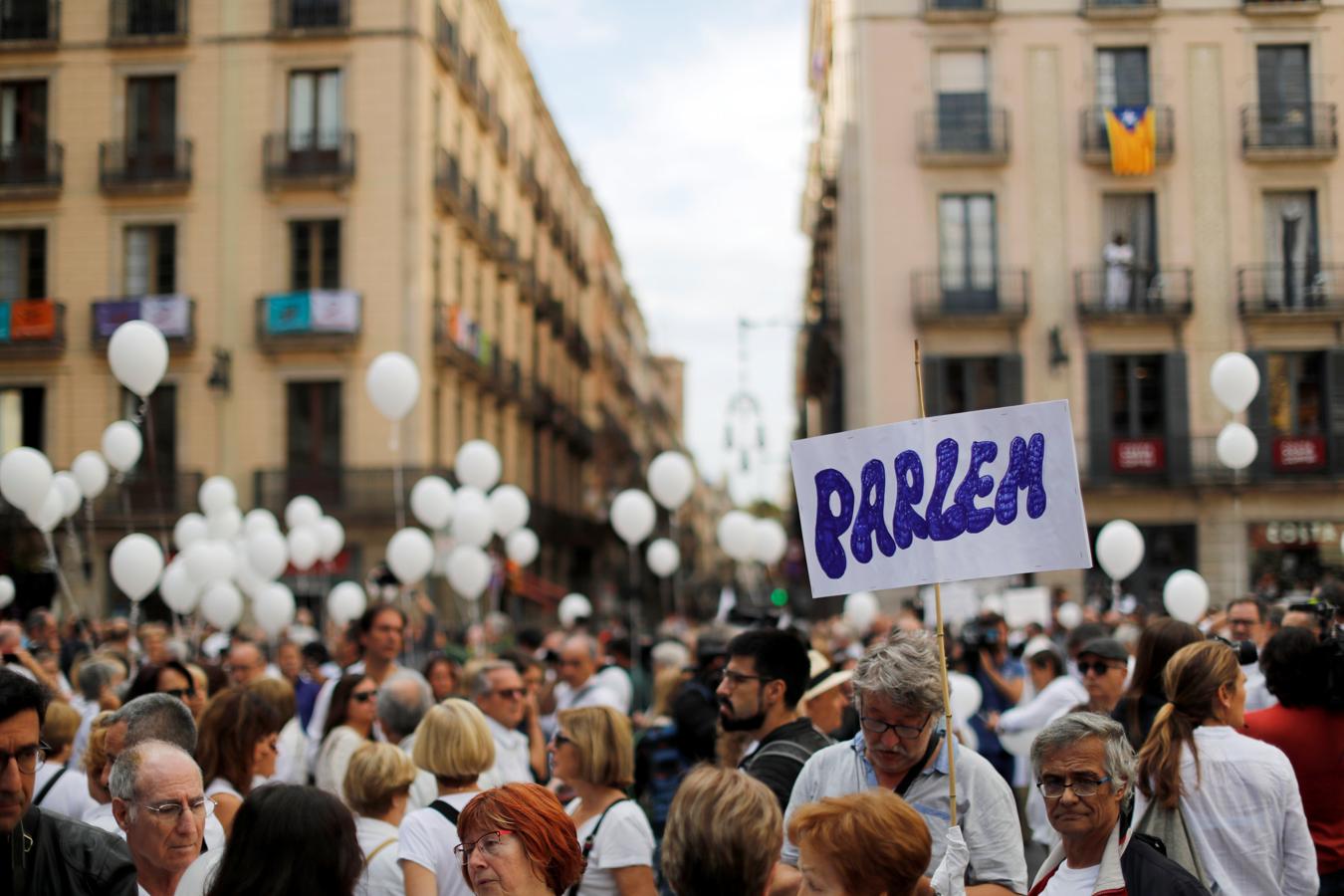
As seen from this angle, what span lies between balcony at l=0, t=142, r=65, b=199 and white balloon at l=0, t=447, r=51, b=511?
18407 mm

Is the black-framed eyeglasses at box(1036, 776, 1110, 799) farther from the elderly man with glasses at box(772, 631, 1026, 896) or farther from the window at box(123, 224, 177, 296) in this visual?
the window at box(123, 224, 177, 296)

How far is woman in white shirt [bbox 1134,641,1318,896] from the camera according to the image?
4.23 m

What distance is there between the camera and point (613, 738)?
4.87m

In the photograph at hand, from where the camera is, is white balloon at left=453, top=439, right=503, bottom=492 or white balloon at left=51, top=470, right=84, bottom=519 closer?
white balloon at left=51, top=470, right=84, bottom=519

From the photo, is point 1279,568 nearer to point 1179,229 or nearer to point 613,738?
point 1179,229

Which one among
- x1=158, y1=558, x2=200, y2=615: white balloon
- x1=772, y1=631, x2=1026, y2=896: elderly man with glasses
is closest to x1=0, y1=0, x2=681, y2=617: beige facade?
x1=158, y1=558, x2=200, y2=615: white balloon

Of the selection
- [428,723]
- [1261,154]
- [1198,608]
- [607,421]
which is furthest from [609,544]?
[428,723]

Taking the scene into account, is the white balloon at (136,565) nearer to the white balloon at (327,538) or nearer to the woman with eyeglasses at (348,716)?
the white balloon at (327,538)

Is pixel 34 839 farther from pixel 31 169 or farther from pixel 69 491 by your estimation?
pixel 31 169

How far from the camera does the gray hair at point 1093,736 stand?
3732mm

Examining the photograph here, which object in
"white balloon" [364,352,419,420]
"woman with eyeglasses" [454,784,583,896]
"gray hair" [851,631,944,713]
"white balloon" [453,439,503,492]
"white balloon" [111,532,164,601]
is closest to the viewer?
"woman with eyeglasses" [454,784,583,896]

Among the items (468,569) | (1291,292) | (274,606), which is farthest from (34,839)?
(1291,292)

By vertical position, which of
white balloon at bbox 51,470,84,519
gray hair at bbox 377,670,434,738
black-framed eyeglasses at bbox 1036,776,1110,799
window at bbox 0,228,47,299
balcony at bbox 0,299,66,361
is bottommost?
Answer: gray hair at bbox 377,670,434,738

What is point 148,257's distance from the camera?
27.8 meters
